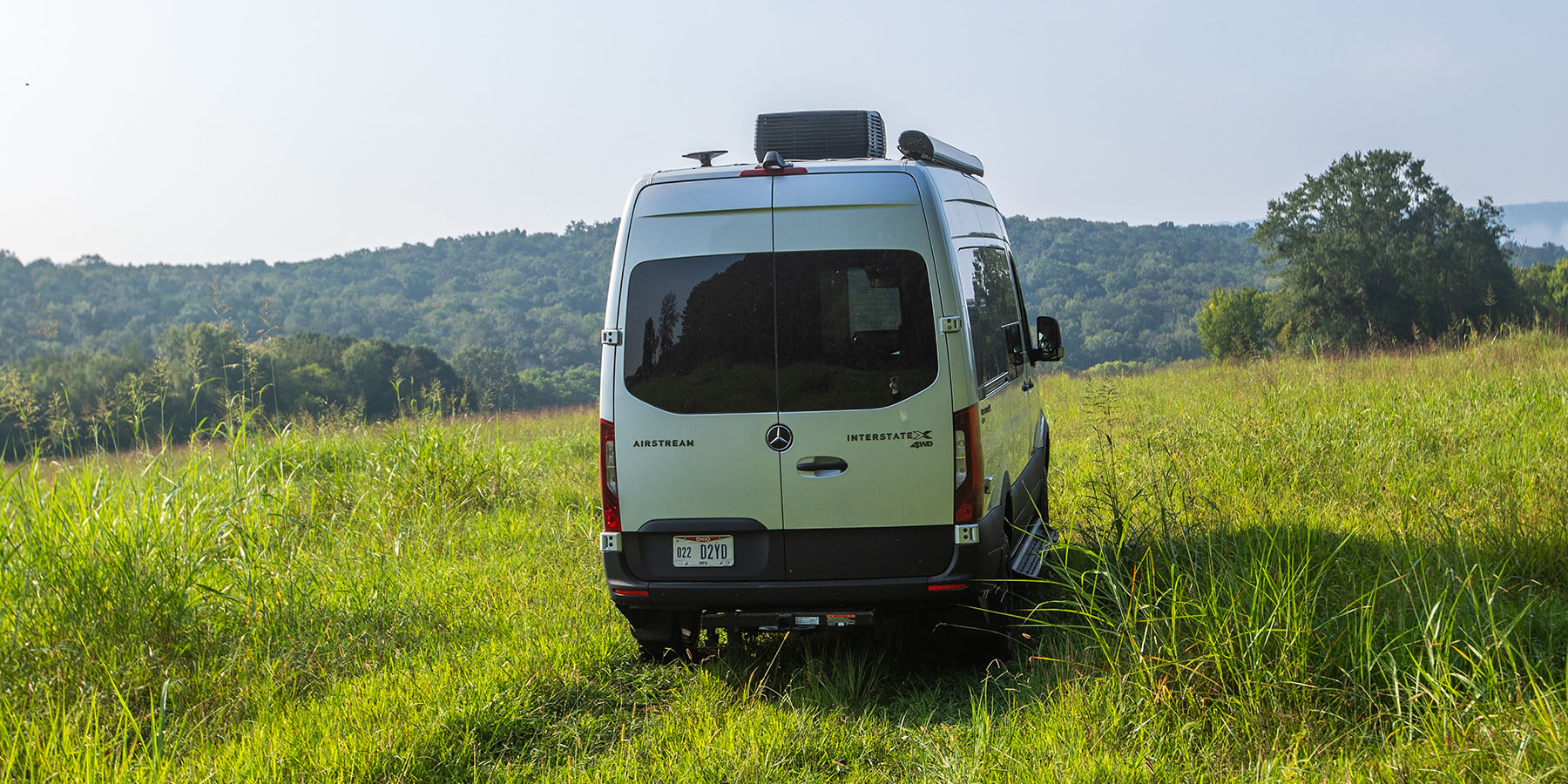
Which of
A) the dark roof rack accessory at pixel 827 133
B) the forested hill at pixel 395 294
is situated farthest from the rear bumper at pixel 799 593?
the forested hill at pixel 395 294

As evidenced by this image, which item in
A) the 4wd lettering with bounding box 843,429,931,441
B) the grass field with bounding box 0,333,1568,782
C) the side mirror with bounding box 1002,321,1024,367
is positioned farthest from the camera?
the side mirror with bounding box 1002,321,1024,367

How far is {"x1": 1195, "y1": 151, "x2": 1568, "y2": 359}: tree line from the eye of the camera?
40.2 m

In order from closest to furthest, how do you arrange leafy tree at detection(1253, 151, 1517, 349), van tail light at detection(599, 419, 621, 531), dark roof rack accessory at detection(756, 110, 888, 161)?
van tail light at detection(599, 419, 621, 531) → dark roof rack accessory at detection(756, 110, 888, 161) → leafy tree at detection(1253, 151, 1517, 349)

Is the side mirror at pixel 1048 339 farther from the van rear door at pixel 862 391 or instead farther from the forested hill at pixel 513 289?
the forested hill at pixel 513 289

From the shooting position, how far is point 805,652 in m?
5.36

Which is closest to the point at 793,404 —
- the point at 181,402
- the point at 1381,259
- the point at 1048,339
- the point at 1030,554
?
the point at 1030,554

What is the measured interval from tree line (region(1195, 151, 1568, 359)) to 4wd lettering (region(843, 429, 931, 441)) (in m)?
37.4

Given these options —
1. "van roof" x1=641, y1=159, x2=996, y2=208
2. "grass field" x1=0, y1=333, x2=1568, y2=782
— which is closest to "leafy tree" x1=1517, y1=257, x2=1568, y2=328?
"grass field" x1=0, y1=333, x2=1568, y2=782

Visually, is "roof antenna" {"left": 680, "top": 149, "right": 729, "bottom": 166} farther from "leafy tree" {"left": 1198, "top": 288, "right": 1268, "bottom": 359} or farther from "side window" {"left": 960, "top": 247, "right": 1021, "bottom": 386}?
"leafy tree" {"left": 1198, "top": 288, "right": 1268, "bottom": 359}

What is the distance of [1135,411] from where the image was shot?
37.0ft

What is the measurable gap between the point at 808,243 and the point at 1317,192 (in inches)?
1870

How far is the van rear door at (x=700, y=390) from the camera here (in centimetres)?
461

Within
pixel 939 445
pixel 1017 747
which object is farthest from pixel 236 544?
pixel 1017 747

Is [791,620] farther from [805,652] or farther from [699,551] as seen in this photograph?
[805,652]
